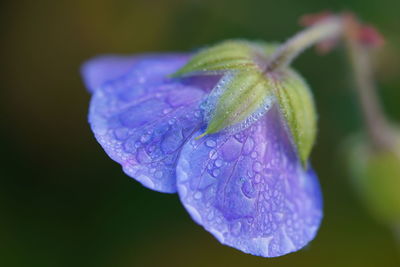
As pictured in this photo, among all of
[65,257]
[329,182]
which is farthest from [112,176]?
[329,182]

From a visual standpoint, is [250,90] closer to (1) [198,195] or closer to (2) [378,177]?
(1) [198,195]

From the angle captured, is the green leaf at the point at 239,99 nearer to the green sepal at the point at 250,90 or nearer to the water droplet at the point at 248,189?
the green sepal at the point at 250,90

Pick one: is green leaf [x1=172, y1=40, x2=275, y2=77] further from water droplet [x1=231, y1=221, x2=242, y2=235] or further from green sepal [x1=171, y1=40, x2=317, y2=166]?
water droplet [x1=231, y1=221, x2=242, y2=235]

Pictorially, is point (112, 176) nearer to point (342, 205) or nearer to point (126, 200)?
point (126, 200)

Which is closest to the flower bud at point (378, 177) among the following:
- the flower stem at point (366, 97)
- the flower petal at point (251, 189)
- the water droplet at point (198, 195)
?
the flower stem at point (366, 97)

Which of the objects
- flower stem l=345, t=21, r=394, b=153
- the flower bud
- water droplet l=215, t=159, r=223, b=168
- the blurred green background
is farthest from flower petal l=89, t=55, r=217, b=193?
the blurred green background
